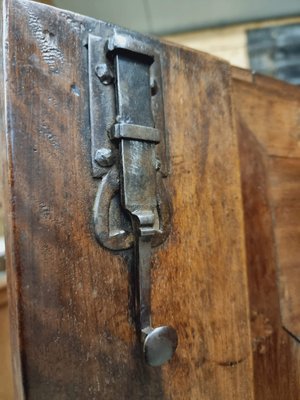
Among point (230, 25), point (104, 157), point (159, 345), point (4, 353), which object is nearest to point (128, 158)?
point (104, 157)

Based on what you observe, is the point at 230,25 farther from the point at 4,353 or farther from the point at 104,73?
Answer: the point at 4,353

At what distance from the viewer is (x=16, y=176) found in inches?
13.2

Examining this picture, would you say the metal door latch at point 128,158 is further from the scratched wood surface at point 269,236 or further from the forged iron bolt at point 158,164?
the scratched wood surface at point 269,236

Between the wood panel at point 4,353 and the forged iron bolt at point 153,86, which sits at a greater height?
the forged iron bolt at point 153,86

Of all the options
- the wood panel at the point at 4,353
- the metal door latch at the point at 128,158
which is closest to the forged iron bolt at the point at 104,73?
the metal door latch at the point at 128,158

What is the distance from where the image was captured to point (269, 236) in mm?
542

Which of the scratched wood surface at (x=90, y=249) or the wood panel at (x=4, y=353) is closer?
the scratched wood surface at (x=90, y=249)

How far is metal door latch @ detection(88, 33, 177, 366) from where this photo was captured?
0.37 metres

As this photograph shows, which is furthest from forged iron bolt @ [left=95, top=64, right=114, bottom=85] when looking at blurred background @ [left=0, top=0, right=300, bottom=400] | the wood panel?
blurred background @ [left=0, top=0, right=300, bottom=400]

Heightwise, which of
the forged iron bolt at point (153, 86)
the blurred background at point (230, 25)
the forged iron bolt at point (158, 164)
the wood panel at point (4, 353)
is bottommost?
the wood panel at point (4, 353)

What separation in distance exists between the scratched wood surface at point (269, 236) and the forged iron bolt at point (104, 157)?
10.7 inches

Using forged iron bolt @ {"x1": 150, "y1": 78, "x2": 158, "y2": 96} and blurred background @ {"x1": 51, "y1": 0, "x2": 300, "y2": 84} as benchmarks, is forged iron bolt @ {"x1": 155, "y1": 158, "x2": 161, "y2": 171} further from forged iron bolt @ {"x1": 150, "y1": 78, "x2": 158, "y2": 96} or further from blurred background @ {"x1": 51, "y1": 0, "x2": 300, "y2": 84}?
blurred background @ {"x1": 51, "y1": 0, "x2": 300, "y2": 84}

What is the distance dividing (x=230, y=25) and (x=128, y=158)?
955 mm

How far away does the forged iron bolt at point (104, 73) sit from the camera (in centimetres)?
39
